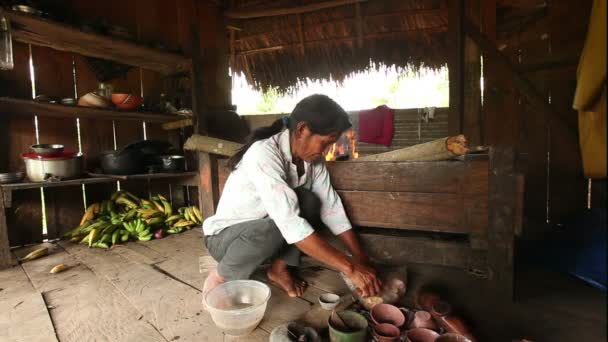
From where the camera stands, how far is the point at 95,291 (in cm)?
187

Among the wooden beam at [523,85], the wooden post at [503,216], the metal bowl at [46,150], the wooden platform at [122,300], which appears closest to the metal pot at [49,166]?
the metal bowl at [46,150]

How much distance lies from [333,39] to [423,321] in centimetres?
397

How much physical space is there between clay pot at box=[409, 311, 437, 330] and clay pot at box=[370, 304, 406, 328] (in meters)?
0.05

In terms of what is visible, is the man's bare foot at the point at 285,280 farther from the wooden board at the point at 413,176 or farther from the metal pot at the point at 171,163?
the metal pot at the point at 171,163

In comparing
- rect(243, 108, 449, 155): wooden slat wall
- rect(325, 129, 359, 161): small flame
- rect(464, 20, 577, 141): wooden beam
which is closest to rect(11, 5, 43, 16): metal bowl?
rect(243, 108, 449, 155): wooden slat wall

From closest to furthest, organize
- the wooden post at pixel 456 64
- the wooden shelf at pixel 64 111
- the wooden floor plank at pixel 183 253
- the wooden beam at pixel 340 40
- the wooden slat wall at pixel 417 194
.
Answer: the wooden slat wall at pixel 417 194 → the wooden floor plank at pixel 183 253 → the wooden shelf at pixel 64 111 → the wooden post at pixel 456 64 → the wooden beam at pixel 340 40

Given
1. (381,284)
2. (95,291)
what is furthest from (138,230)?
(381,284)

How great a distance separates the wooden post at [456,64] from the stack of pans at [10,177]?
3.81 meters

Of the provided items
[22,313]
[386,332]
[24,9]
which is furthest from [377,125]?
[22,313]

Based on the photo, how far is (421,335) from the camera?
1.23m

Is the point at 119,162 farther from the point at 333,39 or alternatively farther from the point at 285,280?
the point at 333,39

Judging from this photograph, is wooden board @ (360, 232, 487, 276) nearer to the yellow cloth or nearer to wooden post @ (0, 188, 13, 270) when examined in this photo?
the yellow cloth

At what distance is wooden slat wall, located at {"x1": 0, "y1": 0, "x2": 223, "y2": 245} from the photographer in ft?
9.27

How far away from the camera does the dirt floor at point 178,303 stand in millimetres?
1419
